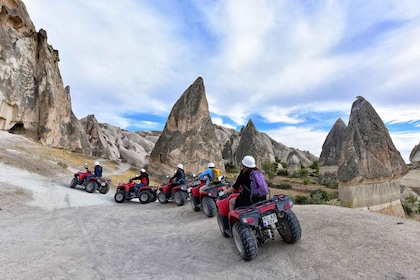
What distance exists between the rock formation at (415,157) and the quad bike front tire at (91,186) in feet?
200

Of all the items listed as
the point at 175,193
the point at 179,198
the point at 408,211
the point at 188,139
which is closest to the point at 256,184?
the point at 179,198

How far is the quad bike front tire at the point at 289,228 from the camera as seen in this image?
16.1 ft

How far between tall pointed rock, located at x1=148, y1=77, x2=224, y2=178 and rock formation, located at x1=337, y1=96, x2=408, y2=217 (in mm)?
11760

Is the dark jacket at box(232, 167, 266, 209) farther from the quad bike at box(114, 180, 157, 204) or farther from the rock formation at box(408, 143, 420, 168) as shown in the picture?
the rock formation at box(408, 143, 420, 168)

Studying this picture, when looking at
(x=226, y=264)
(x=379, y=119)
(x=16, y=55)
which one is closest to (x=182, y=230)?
(x=226, y=264)

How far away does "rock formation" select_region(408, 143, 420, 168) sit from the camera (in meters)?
56.7

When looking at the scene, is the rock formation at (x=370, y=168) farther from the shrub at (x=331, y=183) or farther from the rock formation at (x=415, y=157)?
the rock formation at (x=415, y=157)

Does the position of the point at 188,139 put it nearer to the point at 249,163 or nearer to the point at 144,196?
the point at 144,196

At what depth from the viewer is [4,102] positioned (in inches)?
1197

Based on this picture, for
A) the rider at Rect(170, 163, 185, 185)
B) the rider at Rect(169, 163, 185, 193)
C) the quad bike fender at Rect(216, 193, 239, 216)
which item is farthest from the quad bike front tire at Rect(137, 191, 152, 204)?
the quad bike fender at Rect(216, 193, 239, 216)

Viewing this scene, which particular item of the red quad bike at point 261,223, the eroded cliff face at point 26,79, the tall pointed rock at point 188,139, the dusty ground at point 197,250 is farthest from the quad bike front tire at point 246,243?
the eroded cliff face at point 26,79

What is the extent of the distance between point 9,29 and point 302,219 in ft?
134

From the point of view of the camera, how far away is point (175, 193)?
38.7ft

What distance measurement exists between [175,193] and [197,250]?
6.40 m
